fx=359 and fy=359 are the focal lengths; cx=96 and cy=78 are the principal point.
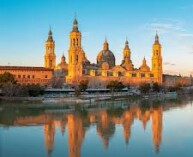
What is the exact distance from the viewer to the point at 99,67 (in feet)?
169

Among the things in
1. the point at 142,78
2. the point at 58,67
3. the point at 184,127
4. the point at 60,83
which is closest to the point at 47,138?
the point at 184,127

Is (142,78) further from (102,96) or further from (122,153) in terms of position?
(122,153)

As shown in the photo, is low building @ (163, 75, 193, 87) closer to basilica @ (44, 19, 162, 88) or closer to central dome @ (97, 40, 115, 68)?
basilica @ (44, 19, 162, 88)

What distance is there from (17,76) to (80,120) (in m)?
26.4

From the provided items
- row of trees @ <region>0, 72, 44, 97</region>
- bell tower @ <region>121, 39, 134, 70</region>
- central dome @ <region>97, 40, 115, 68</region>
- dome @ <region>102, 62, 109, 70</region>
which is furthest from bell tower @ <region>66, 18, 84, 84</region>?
row of trees @ <region>0, 72, 44, 97</region>

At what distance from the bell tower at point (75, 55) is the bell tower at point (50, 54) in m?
5.03

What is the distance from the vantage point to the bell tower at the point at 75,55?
43.9 m

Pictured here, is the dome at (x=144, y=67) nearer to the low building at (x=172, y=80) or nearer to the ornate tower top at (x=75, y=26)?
the low building at (x=172, y=80)

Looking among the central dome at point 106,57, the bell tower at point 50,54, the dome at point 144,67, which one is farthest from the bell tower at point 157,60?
the bell tower at point 50,54

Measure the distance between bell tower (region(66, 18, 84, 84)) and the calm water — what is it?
85.4 ft

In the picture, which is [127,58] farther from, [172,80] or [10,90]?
[10,90]

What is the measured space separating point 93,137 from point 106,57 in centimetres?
4094

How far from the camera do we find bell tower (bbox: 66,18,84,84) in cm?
4388

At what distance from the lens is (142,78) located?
176 feet
